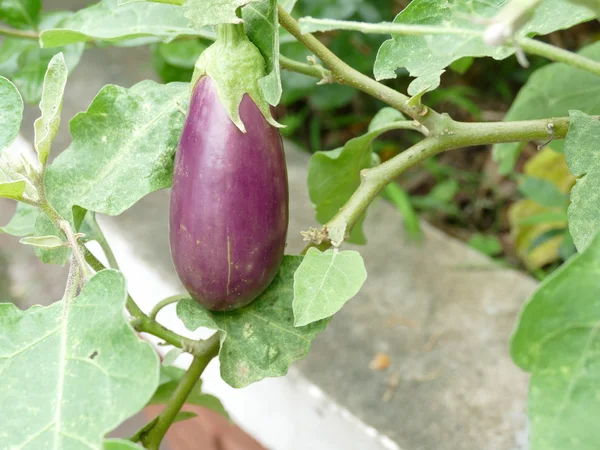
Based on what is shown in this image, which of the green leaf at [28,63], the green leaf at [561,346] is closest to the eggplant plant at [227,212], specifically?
the green leaf at [561,346]

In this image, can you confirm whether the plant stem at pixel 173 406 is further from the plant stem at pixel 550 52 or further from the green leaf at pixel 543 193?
the green leaf at pixel 543 193

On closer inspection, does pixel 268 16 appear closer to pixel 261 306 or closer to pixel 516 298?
pixel 261 306

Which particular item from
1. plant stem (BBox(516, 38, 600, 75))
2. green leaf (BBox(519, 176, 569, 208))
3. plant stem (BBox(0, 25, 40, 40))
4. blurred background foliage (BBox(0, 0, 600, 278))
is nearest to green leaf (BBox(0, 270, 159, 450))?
plant stem (BBox(516, 38, 600, 75))

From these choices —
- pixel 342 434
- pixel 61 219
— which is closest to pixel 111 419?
pixel 61 219

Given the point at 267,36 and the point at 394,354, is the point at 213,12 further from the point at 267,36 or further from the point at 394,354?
the point at 394,354

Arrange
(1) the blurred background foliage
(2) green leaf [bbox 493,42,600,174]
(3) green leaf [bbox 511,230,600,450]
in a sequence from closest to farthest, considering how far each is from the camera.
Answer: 1. (3) green leaf [bbox 511,230,600,450]
2. (2) green leaf [bbox 493,42,600,174]
3. (1) the blurred background foliage

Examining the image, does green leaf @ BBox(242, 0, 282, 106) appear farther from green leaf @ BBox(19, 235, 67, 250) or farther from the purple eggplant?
green leaf @ BBox(19, 235, 67, 250)
